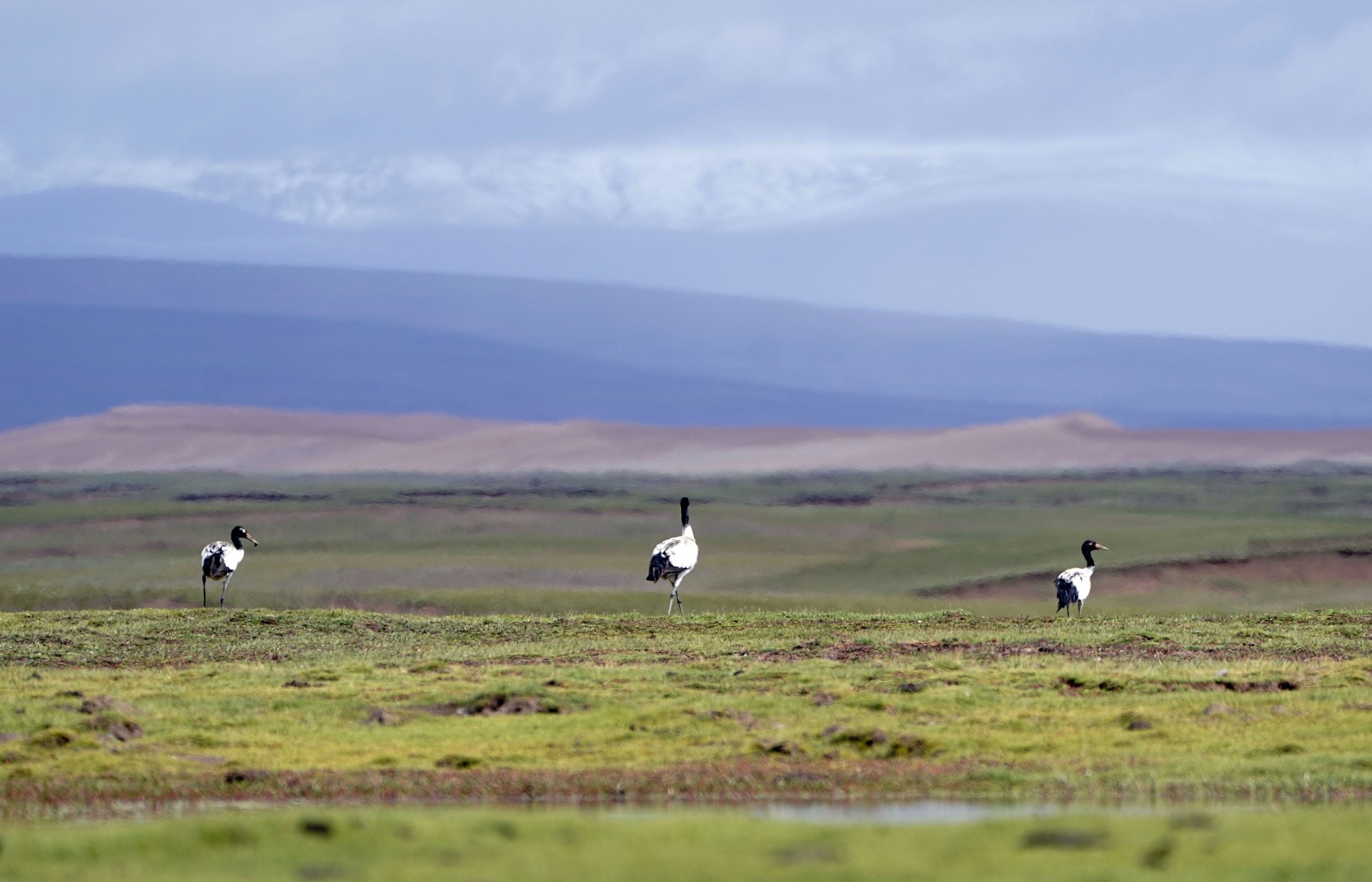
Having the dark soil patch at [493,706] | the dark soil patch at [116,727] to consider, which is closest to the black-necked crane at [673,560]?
the dark soil patch at [493,706]

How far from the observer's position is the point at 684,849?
16.1 m

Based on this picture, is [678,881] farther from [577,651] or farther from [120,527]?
[120,527]

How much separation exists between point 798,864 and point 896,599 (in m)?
42.6

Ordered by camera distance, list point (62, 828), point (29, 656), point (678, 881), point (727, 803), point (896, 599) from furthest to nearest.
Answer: point (896, 599) < point (29, 656) < point (727, 803) < point (62, 828) < point (678, 881)

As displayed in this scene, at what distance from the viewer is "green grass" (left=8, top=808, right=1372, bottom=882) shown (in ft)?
49.5

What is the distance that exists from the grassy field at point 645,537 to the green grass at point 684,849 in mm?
36879

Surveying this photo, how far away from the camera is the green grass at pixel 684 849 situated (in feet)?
49.5

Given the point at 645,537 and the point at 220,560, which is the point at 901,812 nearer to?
the point at 220,560

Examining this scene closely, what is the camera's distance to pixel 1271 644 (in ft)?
115

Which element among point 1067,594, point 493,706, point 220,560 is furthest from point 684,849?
point 220,560

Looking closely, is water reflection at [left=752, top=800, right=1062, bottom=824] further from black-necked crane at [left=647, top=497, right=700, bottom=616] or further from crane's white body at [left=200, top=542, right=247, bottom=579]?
crane's white body at [left=200, top=542, right=247, bottom=579]

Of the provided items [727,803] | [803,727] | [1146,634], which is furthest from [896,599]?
[727,803]

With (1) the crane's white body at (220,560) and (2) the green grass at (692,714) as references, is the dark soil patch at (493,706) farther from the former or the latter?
(1) the crane's white body at (220,560)

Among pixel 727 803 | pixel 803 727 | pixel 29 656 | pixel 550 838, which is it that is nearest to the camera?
pixel 550 838
